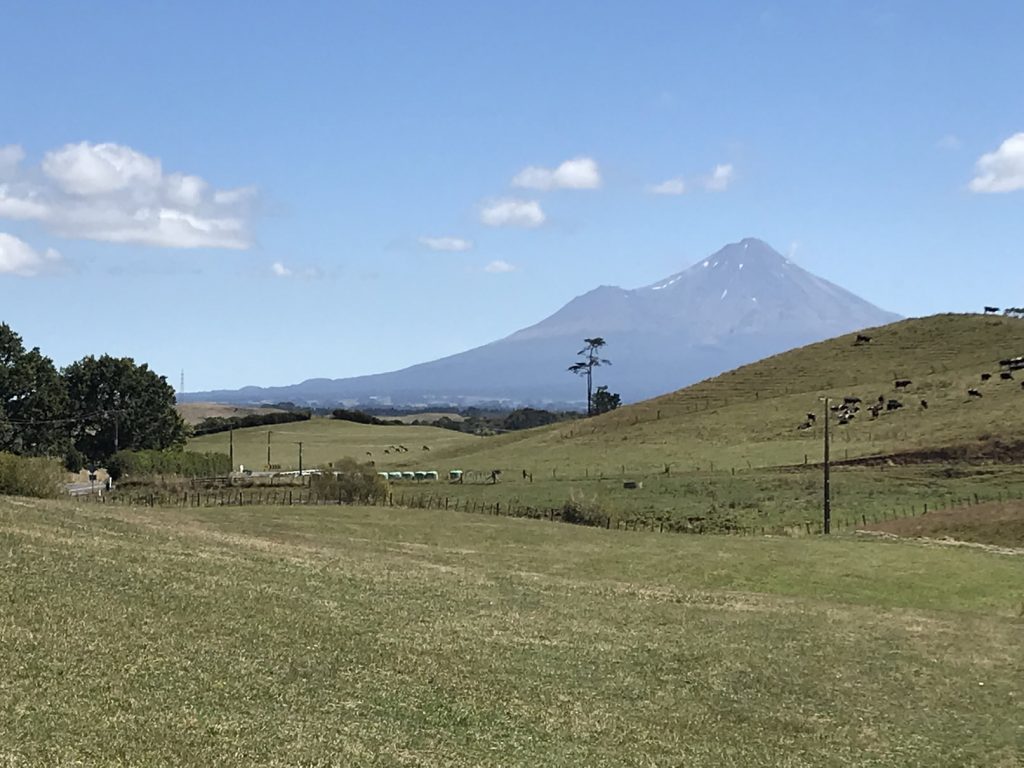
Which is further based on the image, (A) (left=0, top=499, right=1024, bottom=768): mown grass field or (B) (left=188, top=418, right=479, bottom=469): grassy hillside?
(B) (left=188, top=418, right=479, bottom=469): grassy hillside

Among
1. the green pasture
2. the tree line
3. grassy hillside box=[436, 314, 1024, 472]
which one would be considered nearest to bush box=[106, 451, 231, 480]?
the tree line

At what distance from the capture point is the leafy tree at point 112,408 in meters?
115

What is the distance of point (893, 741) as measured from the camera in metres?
19.1

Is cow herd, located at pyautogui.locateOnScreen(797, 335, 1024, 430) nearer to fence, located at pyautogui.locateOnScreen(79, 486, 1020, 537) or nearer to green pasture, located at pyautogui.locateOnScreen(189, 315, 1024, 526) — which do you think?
green pasture, located at pyautogui.locateOnScreen(189, 315, 1024, 526)

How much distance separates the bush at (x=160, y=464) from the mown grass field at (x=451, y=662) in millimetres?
64314

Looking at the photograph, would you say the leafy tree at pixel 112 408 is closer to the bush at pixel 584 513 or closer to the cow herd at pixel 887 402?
the bush at pixel 584 513

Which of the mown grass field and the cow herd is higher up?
the cow herd

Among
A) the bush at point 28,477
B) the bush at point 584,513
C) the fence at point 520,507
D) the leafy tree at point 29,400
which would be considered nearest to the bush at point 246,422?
the leafy tree at point 29,400

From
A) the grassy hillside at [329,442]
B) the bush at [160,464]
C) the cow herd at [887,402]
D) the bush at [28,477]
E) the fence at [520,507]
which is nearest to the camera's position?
the bush at [28,477]

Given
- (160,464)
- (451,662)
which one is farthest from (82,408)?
(451,662)

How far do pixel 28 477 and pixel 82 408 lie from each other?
65.5m

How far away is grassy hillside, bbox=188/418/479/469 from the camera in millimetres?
140125

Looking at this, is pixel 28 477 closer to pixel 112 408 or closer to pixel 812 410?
pixel 112 408

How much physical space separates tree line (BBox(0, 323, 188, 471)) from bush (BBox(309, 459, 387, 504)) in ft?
131
